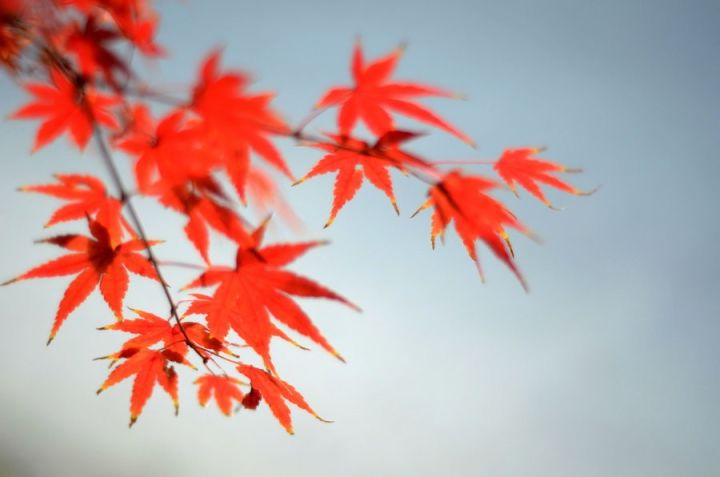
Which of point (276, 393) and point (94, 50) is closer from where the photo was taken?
→ point (94, 50)

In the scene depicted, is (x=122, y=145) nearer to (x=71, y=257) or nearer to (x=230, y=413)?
(x=71, y=257)

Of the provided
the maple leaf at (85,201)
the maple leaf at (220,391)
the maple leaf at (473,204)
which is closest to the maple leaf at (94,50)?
the maple leaf at (85,201)

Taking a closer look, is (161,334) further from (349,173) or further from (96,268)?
(349,173)

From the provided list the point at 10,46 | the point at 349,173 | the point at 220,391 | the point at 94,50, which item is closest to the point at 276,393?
the point at 220,391

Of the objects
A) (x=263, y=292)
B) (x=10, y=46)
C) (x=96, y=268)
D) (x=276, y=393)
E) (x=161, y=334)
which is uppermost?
(x=10, y=46)

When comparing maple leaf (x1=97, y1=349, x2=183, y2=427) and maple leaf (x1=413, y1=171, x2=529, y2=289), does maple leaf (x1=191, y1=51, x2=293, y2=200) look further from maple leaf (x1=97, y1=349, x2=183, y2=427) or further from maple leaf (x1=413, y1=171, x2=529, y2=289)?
maple leaf (x1=97, y1=349, x2=183, y2=427)

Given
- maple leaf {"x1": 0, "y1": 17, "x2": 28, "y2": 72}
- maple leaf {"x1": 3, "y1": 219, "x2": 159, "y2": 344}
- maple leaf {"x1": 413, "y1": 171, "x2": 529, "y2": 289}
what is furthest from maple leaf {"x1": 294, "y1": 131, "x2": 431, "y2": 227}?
maple leaf {"x1": 0, "y1": 17, "x2": 28, "y2": 72}

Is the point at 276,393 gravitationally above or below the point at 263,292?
below

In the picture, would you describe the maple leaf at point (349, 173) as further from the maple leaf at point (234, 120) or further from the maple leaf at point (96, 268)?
the maple leaf at point (96, 268)
